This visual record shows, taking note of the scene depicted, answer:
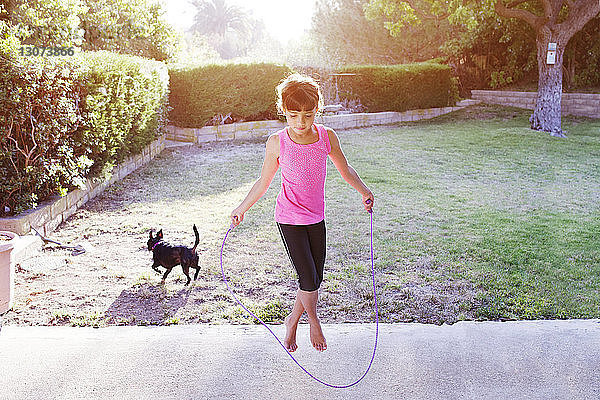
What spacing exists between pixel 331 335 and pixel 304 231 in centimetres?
77

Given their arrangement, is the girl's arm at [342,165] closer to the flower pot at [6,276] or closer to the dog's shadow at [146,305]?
the dog's shadow at [146,305]

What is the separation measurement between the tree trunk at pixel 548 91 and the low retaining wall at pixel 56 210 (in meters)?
9.91

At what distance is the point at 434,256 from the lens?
4.79 m

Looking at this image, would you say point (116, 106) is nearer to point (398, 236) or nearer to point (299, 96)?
point (398, 236)

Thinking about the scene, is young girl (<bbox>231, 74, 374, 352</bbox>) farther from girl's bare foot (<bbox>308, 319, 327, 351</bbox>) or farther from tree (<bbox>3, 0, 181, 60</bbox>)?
tree (<bbox>3, 0, 181, 60</bbox>)

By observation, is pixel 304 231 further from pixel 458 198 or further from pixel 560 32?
pixel 560 32

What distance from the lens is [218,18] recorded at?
173 ft

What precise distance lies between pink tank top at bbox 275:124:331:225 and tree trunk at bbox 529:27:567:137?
39.2 feet

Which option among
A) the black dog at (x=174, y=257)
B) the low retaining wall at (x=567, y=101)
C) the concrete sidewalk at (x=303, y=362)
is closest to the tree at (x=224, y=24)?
the low retaining wall at (x=567, y=101)

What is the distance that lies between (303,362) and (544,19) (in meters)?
12.8

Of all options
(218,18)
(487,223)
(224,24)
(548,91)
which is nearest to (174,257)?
(487,223)

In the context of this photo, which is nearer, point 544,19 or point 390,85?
point 544,19

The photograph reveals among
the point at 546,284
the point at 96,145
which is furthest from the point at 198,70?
the point at 546,284

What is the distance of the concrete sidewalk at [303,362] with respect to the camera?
258cm
